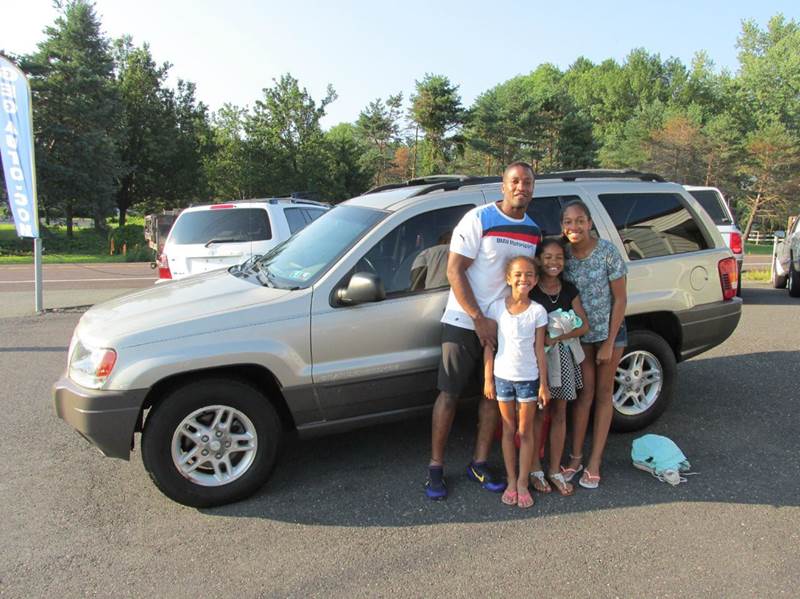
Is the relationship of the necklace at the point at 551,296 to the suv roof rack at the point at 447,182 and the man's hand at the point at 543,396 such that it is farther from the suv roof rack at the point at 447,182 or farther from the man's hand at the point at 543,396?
the suv roof rack at the point at 447,182

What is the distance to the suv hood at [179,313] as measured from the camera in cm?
334

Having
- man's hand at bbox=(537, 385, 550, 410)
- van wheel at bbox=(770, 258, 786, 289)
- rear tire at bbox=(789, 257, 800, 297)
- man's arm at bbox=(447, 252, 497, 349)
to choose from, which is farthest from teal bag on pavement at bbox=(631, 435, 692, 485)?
van wheel at bbox=(770, 258, 786, 289)

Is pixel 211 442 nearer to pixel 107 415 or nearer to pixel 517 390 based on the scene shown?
pixel 107 415

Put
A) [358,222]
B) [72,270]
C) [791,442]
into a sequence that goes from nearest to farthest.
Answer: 1. [358,222]
2. [791,442]
3. [72,270]

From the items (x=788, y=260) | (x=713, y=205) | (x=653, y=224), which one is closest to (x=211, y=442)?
(x=653, y=224)

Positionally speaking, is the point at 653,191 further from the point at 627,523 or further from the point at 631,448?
the point at 627,523

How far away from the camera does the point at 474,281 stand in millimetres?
3576

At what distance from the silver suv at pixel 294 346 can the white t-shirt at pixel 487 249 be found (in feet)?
1.02

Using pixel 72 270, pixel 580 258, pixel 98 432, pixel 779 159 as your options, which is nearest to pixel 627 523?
pixel 580 258

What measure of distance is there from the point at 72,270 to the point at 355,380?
18.7 meters

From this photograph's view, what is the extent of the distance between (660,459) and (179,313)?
3099mm

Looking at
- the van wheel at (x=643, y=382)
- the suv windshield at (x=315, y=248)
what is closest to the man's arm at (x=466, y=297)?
the suv windshield at (x=315, y=248)

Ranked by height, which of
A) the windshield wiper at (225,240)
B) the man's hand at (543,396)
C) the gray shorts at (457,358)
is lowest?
the man's hand at (543,396)

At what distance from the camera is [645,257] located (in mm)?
4531
